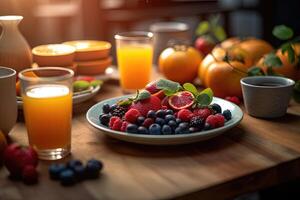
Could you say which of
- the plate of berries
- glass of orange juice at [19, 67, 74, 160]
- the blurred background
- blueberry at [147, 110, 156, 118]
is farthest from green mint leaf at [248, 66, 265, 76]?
the blurred background

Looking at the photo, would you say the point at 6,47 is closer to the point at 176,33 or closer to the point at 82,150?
the point at 82,150

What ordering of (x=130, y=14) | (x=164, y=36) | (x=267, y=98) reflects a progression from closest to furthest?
(x=267, y=98) < (x=164, y=36) < (x=130, y=14)

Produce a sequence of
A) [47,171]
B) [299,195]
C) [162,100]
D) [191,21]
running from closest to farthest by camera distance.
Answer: [47,171] < [162,100] < [299,195] < [191,21]

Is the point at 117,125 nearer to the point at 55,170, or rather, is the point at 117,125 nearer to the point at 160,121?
the point at 160,121

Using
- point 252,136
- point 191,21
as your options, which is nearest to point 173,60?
point 252,136

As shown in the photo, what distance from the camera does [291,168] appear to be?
39.7 inches

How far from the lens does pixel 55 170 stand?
0.91 metres

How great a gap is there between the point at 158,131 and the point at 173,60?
55 centimetres

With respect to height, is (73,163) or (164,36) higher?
(164,36)

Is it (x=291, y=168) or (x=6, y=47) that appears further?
(x=6, y=47)

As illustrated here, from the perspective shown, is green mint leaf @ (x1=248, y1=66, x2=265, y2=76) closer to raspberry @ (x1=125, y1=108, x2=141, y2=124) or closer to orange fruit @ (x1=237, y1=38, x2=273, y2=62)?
orange fruit @ (x1=237, y1=38, x2=273, y2=62)

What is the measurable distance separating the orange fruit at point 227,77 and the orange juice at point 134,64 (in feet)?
0.81

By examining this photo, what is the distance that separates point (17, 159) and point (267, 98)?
25.4 inches

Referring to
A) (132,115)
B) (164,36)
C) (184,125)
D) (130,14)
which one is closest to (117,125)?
(132,115)
